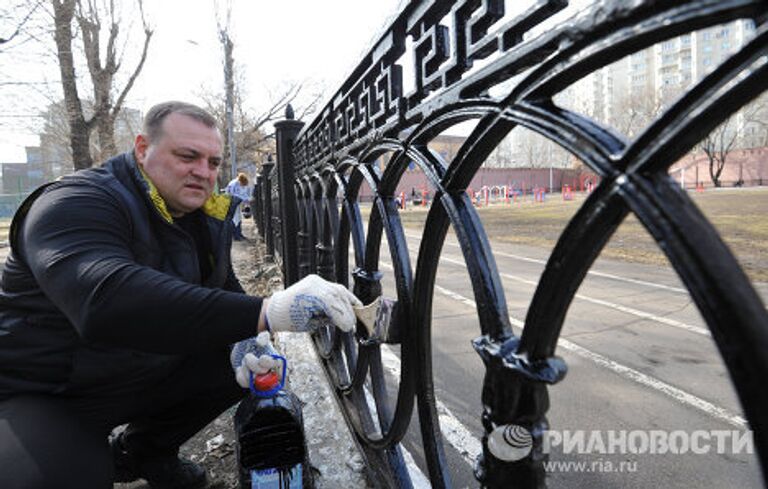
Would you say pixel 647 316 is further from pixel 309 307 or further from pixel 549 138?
pixel 549 138

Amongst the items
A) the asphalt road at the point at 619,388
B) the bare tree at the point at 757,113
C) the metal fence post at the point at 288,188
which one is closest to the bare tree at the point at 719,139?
the bare tree at the point at 757,113

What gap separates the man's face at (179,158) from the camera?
1.94 meters

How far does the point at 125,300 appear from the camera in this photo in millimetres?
1321

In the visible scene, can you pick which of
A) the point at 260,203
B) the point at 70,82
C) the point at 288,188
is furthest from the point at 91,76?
the point at 288,188

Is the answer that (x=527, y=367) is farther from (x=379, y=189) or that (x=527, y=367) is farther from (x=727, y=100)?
(x=379, y=189)

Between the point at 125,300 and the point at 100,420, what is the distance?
82 centimetres

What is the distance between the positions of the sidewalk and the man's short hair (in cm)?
146

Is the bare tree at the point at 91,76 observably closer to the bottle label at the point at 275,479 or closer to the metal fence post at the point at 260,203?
the metal fence post at the point at 260,203

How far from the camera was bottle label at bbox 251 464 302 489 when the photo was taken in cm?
178

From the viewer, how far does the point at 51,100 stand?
12797 mm

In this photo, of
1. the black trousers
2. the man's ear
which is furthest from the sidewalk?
the man's ear

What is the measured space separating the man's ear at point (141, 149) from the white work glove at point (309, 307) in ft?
3.18

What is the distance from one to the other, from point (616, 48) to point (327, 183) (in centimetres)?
205

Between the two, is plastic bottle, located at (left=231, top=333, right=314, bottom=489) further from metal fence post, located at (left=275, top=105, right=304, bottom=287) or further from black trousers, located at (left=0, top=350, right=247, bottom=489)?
metal fence post, located at (left=275, top=105, right=304, bottom=287)
